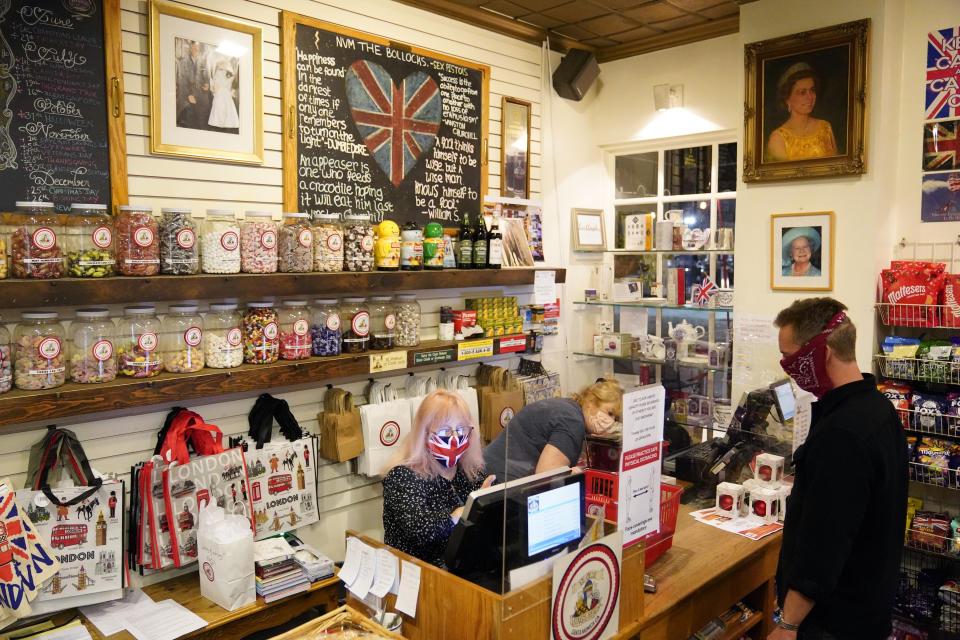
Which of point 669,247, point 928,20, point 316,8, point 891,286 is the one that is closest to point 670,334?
point 669,247

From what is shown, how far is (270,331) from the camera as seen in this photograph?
3.28m

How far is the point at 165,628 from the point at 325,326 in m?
1.48

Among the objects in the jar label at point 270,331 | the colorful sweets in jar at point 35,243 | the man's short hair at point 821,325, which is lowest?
the jar label at point 270,331

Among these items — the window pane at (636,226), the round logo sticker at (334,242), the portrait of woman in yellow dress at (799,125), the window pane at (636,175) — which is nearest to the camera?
the round logo sticker at (334,242)

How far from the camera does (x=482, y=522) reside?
83.4 inches

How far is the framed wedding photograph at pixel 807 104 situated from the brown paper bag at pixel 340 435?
278 cm

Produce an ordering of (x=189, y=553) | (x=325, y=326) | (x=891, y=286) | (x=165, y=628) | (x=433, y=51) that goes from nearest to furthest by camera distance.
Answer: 1. (x=165, y=628)
2. (x=189, y=553)
3. (x=325, y=326)
4. (x=891, y=286)
5. (x=433, y=51)

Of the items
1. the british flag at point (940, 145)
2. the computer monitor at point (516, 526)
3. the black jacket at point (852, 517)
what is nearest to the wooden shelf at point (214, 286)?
the computer monitor at point (516, 526)

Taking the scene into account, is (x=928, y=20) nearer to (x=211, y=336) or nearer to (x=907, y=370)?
(x=907, y=370)

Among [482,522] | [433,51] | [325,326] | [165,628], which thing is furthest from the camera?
[433,51]

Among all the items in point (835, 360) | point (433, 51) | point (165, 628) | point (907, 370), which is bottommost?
point (165, 628)

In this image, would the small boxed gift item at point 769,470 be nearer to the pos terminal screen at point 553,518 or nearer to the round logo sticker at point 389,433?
the pos terminal screen at point 553,518

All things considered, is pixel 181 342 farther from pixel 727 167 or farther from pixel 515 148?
pixel 727 167

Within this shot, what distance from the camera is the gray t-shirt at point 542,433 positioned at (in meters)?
3.10
